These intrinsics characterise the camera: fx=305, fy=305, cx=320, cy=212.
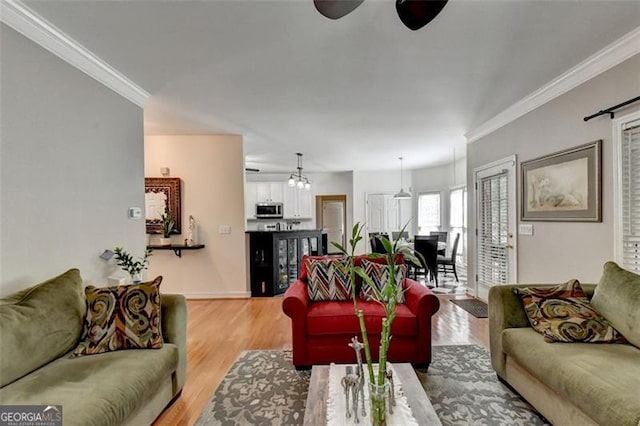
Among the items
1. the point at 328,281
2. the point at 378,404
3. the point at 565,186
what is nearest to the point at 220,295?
the point at 328,281

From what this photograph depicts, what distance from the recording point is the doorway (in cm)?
855

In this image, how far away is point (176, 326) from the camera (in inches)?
84.6

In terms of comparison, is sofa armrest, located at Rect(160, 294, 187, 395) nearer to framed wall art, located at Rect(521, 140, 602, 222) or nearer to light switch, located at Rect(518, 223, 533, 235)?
framed wall art, located at Rect(521, 140, 602, 222)

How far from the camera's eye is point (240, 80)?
288cm

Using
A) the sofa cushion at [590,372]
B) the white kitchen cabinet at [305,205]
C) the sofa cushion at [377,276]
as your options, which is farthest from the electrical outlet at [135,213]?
the white kitchen cabinet at [305,205]

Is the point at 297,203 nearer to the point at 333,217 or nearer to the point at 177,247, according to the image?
the point at 333,217

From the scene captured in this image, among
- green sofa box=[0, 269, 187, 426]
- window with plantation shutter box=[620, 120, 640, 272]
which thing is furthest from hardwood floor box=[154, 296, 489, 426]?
window with plantation shutter box=[620, 120, 640, 272]

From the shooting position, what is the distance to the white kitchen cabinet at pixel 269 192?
26.2 feet

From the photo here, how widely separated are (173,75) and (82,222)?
1486 millimetres

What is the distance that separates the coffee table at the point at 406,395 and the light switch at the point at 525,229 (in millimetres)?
2599

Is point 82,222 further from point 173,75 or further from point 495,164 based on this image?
point 495,164

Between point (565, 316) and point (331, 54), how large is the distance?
8.23 ft

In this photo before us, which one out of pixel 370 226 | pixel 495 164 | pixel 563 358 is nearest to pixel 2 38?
pixel 563 358

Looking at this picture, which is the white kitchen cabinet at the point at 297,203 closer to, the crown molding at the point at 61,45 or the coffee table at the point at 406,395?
the crown molding at the point at 61,45
